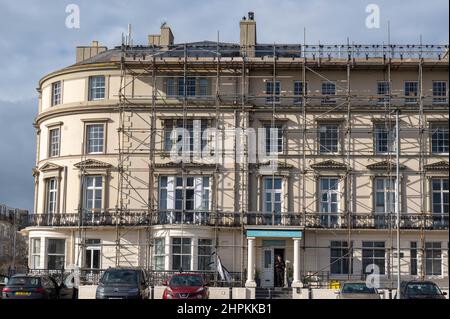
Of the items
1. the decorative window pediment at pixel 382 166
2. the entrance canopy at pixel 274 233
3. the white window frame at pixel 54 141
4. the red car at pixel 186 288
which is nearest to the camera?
the red car at pixel 186 288

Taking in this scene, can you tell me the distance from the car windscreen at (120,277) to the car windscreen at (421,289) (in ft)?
36.2

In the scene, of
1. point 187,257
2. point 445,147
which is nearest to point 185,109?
point 187,257

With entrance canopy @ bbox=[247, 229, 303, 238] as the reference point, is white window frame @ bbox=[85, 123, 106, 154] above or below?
above

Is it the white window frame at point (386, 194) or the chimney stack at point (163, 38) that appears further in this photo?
the chimney stack at point (163, 38)

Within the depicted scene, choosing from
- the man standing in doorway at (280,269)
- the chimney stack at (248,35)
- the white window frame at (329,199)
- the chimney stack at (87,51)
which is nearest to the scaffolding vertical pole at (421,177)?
the white window frame at (329,199)

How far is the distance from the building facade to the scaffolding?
0.09m

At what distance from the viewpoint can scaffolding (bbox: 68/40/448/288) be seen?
1766 inches

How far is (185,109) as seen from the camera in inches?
1794

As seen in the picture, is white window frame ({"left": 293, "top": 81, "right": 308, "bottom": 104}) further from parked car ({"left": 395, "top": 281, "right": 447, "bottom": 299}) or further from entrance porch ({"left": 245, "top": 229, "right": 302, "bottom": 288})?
parked car ({"left": 395, "top": 281, "right": 447, "bottom": 299})

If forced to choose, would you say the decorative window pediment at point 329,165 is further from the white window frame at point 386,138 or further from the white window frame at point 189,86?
the white window frame at point 189,86

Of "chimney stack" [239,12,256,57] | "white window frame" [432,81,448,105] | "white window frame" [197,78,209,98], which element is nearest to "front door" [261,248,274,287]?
"white window frame" [197,78,209,98]

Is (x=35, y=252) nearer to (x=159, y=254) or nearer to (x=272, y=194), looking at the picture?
(x=159, y=254)

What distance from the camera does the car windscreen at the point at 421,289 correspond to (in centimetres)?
3080

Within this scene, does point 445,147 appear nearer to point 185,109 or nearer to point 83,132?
point 185,109
